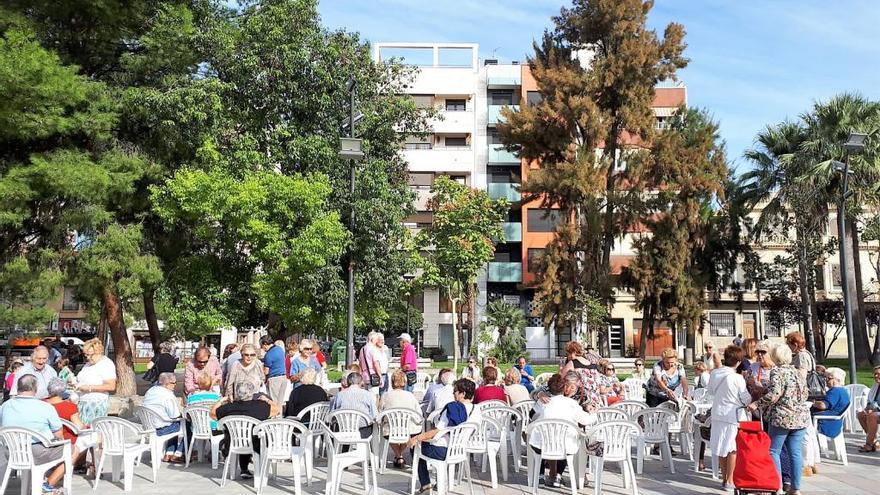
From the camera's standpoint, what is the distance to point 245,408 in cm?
895

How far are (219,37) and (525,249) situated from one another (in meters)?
25.2

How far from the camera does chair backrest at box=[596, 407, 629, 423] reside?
364 inches

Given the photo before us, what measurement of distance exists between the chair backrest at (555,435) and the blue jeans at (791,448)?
7.18 ft

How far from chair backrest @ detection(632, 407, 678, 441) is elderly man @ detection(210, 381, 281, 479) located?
4846 mm

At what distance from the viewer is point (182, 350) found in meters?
47.0

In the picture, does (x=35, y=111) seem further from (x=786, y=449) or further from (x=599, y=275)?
(x=599, y=275)

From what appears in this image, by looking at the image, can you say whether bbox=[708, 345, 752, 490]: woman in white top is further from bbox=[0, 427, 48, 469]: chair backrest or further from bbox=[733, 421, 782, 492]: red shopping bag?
bbox=[0, 427, 48, 469]: chair backrest

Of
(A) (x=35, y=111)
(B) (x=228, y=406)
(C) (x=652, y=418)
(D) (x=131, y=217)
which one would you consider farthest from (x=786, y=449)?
(D) (x=131, y=217)

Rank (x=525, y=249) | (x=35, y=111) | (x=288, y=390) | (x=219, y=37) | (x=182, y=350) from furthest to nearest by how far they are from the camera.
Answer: (x=182, y=350) → (x=525, y=249) → (x=219, y=37) → (x=35, y=111) → (x=288, y=390)

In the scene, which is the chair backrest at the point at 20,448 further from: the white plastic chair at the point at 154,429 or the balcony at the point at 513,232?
the balcony at the point at 513,232

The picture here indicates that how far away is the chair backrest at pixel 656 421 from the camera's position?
32.0ft

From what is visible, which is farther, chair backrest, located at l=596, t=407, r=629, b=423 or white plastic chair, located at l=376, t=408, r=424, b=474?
chair backrest, located at l=596, t=407, r=629, b=423

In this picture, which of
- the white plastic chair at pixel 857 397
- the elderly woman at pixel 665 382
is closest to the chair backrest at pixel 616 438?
the elderly woman at pixel 665 382

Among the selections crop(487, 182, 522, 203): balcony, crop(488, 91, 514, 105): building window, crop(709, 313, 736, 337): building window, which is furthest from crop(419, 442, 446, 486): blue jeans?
crop(709, 313, 736, 337): building window
